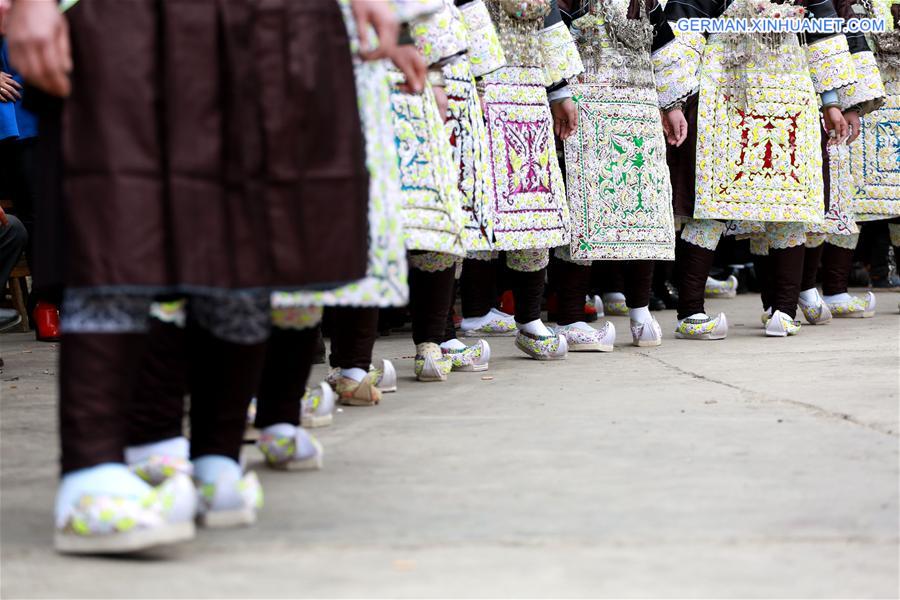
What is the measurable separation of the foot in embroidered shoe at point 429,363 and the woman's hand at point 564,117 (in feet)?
4.48

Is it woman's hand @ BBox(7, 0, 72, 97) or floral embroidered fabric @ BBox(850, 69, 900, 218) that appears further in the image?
floral embroidered fabric @ BBox(850, 69, 900, 218)

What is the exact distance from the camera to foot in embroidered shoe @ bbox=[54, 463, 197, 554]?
2143mm

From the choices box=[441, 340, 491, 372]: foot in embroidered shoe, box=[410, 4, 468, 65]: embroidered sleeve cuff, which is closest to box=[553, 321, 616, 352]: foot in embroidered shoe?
box=[441, 340, 491, 372]: foot in embroidered shoe

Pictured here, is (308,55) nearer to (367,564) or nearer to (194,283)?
(194,283)

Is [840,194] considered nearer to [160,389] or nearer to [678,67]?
[678,67]

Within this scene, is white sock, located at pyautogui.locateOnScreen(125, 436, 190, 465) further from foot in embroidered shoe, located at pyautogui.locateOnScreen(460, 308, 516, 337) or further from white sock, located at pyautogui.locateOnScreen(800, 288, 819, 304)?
white sock, located at pyautogui.locateOnScreen(800, 288, 819, 304)

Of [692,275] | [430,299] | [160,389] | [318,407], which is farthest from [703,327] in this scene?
[160,389]

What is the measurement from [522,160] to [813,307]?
7.71ft

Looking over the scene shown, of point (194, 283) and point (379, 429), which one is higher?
point (194, 283)

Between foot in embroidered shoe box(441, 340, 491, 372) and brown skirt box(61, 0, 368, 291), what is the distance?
2729mm

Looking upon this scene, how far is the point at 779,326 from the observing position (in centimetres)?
620

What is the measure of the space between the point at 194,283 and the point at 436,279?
231 cm

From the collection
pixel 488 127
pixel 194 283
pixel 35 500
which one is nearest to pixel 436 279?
pixel 488 127

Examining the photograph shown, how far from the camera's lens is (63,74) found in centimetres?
212
